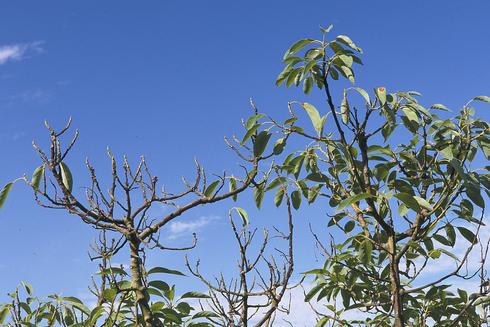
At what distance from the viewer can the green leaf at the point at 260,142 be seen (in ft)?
9.42

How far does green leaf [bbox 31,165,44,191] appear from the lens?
2504 mm

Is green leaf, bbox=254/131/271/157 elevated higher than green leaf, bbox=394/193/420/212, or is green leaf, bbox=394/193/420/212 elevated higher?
green leaf, bbox=254/131/271/157

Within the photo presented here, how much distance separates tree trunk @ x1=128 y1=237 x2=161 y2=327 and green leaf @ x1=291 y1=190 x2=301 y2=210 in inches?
40.2

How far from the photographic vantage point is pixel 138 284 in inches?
100

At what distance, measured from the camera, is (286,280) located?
2.38m

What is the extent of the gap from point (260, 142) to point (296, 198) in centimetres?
54

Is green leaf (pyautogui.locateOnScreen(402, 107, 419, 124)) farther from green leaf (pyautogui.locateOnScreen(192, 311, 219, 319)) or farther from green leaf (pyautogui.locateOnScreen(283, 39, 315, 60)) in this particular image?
green leaf (pyautogui.locateOnScreen(192, 311, 219, 319))

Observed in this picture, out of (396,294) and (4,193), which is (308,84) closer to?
(396,294)

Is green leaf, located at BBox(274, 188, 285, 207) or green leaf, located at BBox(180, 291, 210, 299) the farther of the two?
green leaf, located at BBox(274, 188, 285, 207)

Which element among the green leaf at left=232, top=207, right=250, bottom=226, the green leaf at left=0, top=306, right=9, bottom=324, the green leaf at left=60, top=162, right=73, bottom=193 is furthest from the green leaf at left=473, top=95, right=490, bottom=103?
the green leaf at left=0, top=306, right=9, bottom=324

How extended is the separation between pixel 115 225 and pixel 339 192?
126cm

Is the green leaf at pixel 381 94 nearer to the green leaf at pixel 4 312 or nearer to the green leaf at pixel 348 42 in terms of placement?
the green leaf at pixel 348 42

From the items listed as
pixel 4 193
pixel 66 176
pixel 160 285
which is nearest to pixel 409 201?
pixel 160 285

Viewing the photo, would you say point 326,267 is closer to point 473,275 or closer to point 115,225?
point 473,275
